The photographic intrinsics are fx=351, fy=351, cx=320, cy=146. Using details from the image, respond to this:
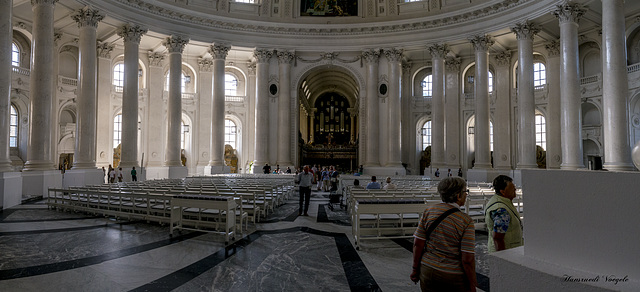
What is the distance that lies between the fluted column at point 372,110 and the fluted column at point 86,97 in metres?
18.4

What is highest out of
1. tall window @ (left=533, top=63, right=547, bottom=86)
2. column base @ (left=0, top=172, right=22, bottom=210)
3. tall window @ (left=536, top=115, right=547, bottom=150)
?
tall window @ (left=533, top=63, right=547, bottom=86)

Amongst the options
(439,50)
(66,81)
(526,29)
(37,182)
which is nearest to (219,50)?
(66,81)

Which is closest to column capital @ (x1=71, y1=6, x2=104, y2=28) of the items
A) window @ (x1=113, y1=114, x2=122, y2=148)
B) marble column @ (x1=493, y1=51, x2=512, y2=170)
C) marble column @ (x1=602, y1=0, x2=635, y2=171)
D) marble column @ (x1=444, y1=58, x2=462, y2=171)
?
window @ (x1=113, y1=114, x2=122, y2=148)

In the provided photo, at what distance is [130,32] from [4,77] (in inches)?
440

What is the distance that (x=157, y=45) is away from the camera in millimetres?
27922

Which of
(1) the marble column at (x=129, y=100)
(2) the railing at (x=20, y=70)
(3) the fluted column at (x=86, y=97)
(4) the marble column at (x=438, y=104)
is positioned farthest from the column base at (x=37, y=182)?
(4) the marble column at (x=438, y=104)

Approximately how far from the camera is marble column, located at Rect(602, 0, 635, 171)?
1491cm

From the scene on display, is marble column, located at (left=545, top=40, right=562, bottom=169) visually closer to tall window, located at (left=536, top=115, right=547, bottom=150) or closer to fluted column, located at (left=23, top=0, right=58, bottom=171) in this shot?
tall window, located at (left=536, top=115, right=547, bottom=150)

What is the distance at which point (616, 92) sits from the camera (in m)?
15.0

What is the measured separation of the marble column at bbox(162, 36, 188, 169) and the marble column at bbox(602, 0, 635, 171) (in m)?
23.9

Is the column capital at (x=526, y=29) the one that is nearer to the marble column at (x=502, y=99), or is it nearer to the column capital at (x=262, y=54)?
the marble column at (x=502, y=99)

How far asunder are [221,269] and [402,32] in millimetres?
25487

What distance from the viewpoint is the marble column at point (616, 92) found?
14906 mm

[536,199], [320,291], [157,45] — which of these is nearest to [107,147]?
[157,45]
